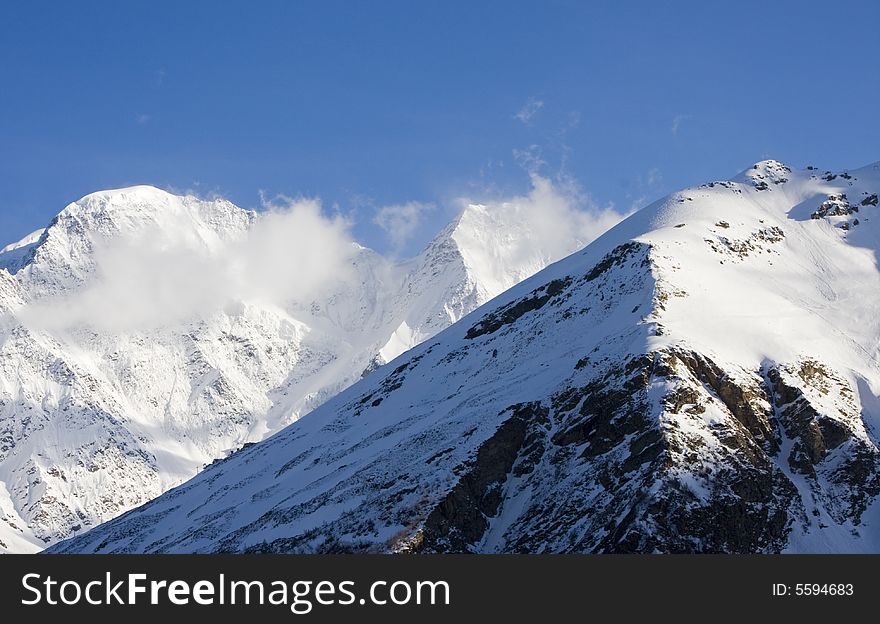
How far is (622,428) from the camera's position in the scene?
346 feet

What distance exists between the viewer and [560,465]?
109 metres

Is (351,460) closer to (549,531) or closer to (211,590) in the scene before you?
(549,531)

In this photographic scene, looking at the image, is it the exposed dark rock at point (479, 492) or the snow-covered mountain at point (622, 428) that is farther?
the exposed dark rock at point (479, 492)

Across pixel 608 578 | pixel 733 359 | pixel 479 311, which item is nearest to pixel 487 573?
pixel 608 578

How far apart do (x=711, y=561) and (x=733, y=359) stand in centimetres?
4916

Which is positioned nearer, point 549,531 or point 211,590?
point 211,590

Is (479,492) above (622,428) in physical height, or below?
below

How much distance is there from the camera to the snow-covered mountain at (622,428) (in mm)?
99188

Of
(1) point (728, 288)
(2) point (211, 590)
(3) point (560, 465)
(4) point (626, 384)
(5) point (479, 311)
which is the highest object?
(5) point (479, 311)

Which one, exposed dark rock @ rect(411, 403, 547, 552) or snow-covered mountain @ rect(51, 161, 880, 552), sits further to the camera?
exposed dark rock @ rect(411, 403, 547, 552)

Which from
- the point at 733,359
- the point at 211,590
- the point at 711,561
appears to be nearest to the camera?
the point at 211,590

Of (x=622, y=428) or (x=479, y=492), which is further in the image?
(x=479, y=492)

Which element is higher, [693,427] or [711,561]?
[693,427]

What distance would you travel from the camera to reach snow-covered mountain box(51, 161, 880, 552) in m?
99.2
